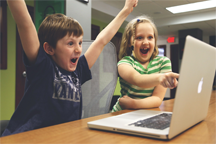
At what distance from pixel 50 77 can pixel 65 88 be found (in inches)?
3.2

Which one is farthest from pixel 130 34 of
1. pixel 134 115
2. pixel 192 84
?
pixel 192 84

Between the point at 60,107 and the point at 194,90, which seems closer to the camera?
the point at 194,90

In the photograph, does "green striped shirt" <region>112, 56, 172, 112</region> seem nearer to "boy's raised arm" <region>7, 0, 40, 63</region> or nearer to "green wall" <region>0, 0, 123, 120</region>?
"boy's raised arm" <region>7, 0, 40, 63</region>

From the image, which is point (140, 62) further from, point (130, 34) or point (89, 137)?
point (89, 137)

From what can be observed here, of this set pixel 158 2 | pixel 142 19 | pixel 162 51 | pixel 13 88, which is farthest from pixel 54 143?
pixel 162 51

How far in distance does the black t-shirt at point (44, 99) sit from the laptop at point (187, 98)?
1.00 feet

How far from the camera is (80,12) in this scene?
173cm

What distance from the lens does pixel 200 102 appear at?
1.93 ft

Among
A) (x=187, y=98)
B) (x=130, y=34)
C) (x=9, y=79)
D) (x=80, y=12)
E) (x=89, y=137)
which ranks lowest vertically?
(x=9, y=79)

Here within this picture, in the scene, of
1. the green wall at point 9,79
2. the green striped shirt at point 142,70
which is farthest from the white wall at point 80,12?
the green wall at point 9,79

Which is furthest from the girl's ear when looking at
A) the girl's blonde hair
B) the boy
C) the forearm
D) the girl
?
the girl's blonde hair

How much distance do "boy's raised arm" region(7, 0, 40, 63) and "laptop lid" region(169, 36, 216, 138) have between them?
0.50 meters

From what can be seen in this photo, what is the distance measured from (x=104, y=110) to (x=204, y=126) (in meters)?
0.66

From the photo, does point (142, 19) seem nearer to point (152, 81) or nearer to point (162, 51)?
point (152, 81)
